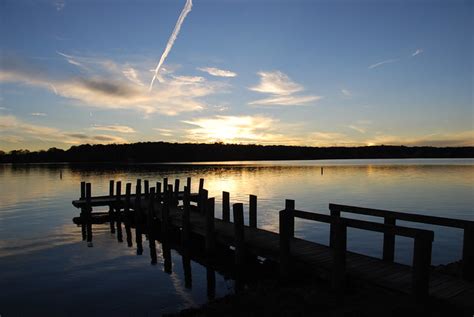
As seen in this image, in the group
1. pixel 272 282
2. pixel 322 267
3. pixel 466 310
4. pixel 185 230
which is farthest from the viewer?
pixel 185 230

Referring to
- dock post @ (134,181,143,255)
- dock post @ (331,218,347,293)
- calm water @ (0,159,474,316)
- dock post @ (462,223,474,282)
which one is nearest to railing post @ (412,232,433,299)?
dock post @ (331,218,347,293)

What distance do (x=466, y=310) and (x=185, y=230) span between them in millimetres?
12493

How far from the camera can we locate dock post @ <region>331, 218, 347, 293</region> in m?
8.32

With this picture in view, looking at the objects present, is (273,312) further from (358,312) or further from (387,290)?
(387,290)

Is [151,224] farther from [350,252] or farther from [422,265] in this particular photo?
[422,265]

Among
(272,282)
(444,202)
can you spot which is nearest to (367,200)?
(444,202)

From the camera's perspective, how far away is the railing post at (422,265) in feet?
22.7

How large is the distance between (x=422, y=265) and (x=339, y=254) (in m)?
1.91

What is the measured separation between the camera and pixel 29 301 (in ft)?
37.9

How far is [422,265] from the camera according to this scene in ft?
22.9

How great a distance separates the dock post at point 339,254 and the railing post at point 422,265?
1.69 metres

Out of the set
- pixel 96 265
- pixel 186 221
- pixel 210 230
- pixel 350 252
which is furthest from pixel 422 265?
pixel 96 265

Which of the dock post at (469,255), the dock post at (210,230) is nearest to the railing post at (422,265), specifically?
the dock post at (469,255)

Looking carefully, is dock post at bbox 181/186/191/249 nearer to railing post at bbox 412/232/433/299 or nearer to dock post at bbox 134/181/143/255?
dock post at bbox 134/181/143/255
